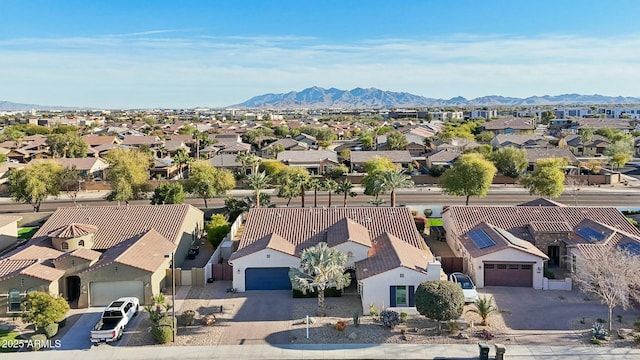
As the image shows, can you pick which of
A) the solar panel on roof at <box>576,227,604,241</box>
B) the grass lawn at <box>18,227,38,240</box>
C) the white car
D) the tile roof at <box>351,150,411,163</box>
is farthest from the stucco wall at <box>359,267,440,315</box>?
the tile roof at <box>351,150,411,163</box>

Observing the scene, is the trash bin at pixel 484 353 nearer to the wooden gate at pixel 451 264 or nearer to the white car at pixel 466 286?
the white car at pixel 466 286

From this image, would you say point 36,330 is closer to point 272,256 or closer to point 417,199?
point 272,256

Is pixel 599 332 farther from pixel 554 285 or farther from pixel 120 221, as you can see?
pixel 120 221

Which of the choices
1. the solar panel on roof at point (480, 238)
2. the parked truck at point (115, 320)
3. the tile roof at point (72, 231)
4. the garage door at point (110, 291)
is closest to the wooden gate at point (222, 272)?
the garage door at point (110, 291)

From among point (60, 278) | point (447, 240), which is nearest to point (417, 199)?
point (447, 240)

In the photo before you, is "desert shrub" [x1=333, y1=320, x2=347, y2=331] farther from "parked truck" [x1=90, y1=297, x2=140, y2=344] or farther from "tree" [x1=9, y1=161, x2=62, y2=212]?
"tree" [x1=9, y1=161, x2=62, y2=212]

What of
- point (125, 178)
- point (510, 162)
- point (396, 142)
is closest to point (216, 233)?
point (125, 178)
